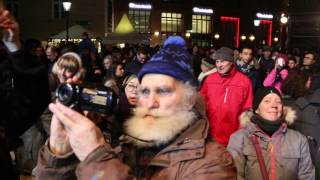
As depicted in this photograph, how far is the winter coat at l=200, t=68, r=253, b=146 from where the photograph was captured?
689 cm

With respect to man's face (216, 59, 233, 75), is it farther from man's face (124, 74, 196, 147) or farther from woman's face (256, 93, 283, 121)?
man's face (124, 74, 196, 147)

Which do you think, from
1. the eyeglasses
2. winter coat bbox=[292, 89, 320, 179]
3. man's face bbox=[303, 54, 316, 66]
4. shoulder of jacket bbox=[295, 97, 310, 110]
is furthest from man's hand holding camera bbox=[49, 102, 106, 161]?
man's face bbox=[303, 54, 316, 66]

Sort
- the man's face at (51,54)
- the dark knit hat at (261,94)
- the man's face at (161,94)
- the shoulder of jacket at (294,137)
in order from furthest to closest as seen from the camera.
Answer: the man's face at (51,54), the dark knit hat at (261,94), the shoulder of jacket at (294,137), the man's face at (161,94)

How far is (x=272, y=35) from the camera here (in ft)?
219

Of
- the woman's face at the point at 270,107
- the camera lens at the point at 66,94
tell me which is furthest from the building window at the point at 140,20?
the camera lens at the point at 66,94

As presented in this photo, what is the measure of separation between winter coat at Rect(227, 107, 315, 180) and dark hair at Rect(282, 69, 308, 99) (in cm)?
176

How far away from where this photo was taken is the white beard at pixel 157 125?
241 centimetres

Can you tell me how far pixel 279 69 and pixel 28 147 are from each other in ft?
14.6

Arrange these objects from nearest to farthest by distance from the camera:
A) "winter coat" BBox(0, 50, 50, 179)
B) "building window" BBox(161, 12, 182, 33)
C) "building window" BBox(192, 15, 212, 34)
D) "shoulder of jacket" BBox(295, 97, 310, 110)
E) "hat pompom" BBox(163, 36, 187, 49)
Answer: "hat pompom" BBox(163, 36, 187, 49)
"winter coat" BBox(0, 50, 50, 179)
"shoulder of jacket" BBox(295, 97, 310, 110)
"building window" BBox(161, 12, 182, 33)
"building window" BBox(192, 15, 212, 34)

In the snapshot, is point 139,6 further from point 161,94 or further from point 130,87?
point 161,94

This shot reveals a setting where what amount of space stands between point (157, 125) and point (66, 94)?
18.3 inches

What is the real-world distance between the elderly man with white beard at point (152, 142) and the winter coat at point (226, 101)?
4.25m

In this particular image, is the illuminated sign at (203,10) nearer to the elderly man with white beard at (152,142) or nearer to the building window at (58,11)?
the building window at (58,11)

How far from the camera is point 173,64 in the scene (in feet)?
8.52
